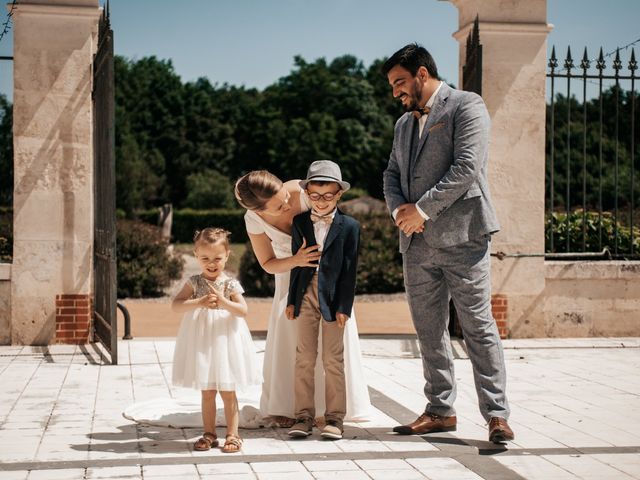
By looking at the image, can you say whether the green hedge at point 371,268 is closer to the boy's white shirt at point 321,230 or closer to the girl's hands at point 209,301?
the boy's white shirt at point 321,230

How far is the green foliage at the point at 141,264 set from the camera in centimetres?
1669

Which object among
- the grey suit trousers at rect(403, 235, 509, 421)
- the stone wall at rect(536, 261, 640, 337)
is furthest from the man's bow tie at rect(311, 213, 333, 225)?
the stone wall at rect(536, 261, 640, 337)

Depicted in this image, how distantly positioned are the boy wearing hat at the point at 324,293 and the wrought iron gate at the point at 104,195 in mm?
2888

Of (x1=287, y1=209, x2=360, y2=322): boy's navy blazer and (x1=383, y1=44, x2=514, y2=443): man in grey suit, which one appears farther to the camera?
(x1=287, y1=209, x2=360, y2=322): boy's navy blazer

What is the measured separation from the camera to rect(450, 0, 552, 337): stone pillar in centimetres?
903

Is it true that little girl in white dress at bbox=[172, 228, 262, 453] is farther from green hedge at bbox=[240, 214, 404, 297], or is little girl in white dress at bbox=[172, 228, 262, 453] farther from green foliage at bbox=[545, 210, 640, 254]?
green hedge at bbox=[240, 214, 404, 297]

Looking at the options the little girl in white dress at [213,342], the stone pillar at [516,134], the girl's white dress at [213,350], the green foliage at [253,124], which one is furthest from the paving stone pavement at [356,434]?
the green foliage at [253,124]

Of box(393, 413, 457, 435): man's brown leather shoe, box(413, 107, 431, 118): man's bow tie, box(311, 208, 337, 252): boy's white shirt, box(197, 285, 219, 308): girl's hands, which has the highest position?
box(413, 107, 431, 118): man's bow tie

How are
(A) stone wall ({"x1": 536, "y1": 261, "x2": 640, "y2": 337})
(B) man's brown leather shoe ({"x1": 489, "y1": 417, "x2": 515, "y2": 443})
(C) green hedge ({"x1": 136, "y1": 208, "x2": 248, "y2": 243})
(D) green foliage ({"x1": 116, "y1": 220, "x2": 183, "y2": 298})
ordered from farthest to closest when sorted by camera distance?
(C) green hedge ({"x1": 136, "y1": 208, "x2": 248, "y2": 243}) → (D) green foliage ({"x1": 116, "y1": 220, "x2": 183, "y2": 298}) → (A) stone wall ({"x1": 536, "y1": 261, "x2": 640, "y2": 337}) → (B) man's brown leather shoe ({"x1": 489, "y1": 417, "x2": 515, "y2": 443})

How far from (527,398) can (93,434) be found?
2904 millimetres

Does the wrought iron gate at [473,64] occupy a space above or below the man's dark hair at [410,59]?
above

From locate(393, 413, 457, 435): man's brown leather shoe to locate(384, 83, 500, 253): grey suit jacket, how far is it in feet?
3.23

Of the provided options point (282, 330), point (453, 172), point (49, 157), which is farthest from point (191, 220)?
point (453, 172)

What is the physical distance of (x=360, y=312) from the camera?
14.6 m
